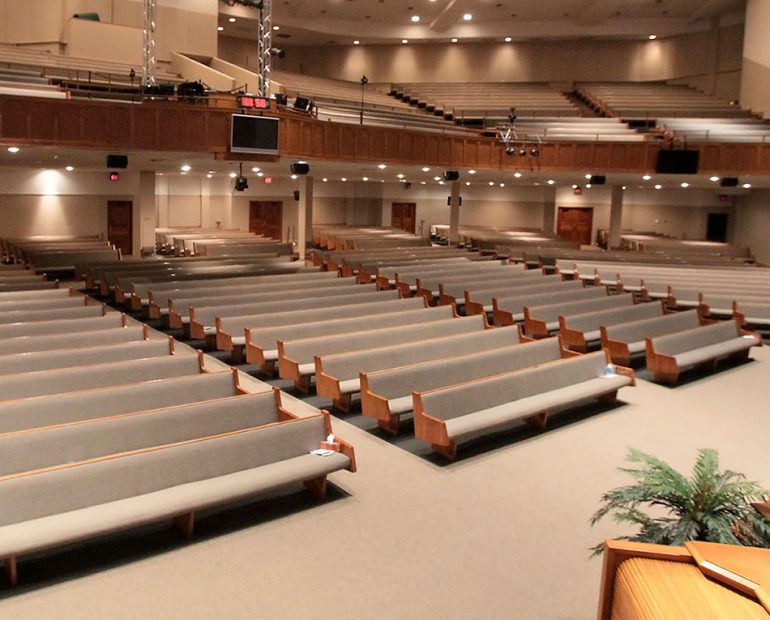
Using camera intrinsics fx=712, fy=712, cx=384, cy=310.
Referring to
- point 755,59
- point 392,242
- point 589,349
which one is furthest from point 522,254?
point 755,59

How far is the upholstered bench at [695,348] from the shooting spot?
8.21 metres

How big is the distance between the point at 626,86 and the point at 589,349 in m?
22.0

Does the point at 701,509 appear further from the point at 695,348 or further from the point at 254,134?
the point at 254,134

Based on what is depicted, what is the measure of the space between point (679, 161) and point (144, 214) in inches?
553

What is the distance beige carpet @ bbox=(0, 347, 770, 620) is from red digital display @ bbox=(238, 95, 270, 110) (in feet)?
27.7

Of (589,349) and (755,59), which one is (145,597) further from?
(755,59)

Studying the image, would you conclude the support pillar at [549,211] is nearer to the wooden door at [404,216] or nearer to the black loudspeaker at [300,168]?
the wooden door at [404,216]

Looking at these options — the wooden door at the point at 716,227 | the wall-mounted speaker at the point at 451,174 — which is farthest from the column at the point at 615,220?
the wall-mounted speaker at the point at 451,174

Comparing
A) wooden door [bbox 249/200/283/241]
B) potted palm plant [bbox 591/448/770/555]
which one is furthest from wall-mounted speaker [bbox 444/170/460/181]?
potted palm plant [bbox 591/448/770/555]

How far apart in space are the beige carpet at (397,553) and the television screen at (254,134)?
7.89 meters

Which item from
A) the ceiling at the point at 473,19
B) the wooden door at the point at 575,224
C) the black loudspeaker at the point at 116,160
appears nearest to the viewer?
the black loudspeaker at the point at 116,160

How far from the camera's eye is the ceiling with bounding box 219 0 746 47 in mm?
25469

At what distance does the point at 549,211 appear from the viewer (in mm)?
28703

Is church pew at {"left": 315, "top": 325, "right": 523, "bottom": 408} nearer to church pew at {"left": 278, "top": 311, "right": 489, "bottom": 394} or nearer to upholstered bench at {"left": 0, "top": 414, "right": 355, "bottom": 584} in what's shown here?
church pew at {"left": 278, "top": 311, "right": 489, "bottom": 394}
